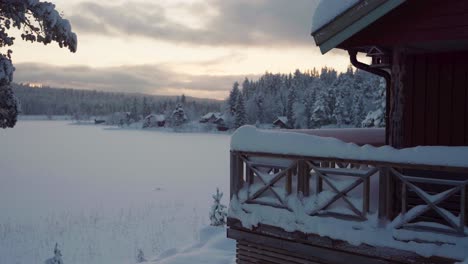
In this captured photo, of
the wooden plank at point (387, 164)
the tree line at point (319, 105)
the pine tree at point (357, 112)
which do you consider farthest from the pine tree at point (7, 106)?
the pine tree at point (357, 112)

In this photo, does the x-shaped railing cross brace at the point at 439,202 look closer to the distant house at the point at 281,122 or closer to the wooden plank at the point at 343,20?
the wooden plank at the point at 343,20

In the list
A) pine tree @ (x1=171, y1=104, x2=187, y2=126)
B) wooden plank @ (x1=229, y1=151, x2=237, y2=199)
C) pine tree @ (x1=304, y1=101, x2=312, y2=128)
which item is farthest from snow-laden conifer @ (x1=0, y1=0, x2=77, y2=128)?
pine tree @ (x1=171, y1=104, x2=187, y2=126)

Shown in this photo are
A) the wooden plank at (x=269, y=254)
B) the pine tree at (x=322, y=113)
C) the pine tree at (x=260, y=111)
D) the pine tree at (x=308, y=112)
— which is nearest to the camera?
the wooden plank at (x=269, y=254)

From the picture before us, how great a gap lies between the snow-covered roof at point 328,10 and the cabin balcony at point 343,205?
1.92 metres

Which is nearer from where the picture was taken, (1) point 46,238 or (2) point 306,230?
(2) point 306,230

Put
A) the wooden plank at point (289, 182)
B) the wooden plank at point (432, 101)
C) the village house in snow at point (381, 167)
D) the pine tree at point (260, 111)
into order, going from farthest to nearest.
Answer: the pine tree at point (260, 111)
the wooden plank at point (432, 101)
the wooden plank at point (289, 182)
the village house in snow at point (381, 167)

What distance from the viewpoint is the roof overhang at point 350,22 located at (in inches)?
255

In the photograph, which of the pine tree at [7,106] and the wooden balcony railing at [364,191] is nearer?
the wooden balcony railing at [364,191]

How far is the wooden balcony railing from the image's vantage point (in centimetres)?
546

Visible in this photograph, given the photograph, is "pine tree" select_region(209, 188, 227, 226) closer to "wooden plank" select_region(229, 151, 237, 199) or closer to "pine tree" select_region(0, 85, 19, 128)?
"pine tree" select_region(0, 85, 19, 128)

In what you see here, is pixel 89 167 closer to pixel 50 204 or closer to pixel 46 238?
pixel 50 204

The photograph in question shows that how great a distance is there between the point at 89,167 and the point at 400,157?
3149cm

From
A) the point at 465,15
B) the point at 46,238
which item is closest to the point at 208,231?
the point at 46,238

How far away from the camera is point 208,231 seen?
15.3 metres
